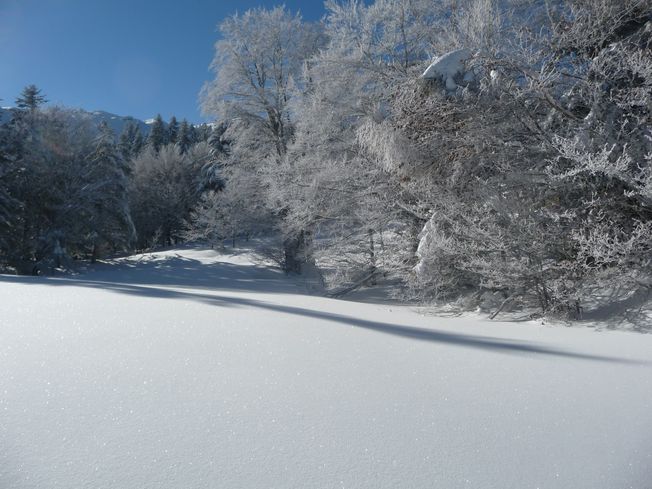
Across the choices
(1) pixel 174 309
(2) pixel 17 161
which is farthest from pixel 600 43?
(2) pixel 17 161

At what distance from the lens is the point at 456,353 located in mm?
3137

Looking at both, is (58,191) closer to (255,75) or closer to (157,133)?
(255,75)

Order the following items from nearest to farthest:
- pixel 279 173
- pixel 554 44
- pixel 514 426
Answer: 1. pixel 514 426
2. pixel 554 44
3. pixel 279 173

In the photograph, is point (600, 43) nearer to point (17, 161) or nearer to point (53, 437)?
point (53, 437)

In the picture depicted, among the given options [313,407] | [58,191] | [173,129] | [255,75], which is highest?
[173,129]

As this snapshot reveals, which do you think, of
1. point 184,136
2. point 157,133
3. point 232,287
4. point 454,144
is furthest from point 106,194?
point 157,133

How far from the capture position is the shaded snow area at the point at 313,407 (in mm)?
1582

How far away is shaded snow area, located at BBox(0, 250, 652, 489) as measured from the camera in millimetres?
1582

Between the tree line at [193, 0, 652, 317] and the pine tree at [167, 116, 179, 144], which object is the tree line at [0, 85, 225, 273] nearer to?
the tree line at [193, 0, 652, 317]

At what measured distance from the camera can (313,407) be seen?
2.12 metres

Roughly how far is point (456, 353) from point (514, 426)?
3.83 feet

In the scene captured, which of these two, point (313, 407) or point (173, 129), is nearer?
point (313, 407)

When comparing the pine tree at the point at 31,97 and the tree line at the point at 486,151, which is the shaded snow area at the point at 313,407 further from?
the pine tree at the point at 31,97

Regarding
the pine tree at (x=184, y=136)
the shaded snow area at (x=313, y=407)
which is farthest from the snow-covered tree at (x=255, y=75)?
the pine tree at (x=184, y=136)
